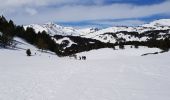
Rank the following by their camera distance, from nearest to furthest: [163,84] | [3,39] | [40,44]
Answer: [163,84]
[3,39]
[40,44]

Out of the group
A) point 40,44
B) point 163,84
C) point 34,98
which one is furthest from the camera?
point 40,44

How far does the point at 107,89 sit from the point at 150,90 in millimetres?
3028

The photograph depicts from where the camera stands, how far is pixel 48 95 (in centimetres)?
1667

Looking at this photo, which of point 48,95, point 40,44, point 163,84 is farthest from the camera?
point 40,44

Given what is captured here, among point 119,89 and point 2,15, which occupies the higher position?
point 2,15

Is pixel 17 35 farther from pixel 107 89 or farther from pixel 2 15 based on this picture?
pixel 107 89

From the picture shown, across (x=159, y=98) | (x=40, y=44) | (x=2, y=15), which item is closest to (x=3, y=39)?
(x=40, y=44)

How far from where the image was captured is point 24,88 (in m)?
19.1

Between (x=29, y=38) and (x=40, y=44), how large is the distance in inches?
1007

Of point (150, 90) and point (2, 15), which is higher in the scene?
point (2, 15)

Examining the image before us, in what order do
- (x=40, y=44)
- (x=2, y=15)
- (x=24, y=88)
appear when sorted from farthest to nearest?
(x=2, y=15)
(x=40, y=44)
(x=24, y=88)

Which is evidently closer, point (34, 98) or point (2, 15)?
point (34, 98)

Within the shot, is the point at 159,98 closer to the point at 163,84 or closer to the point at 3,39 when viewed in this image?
the point at 163,84

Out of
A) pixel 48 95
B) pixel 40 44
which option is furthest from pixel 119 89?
pixel 40 44
